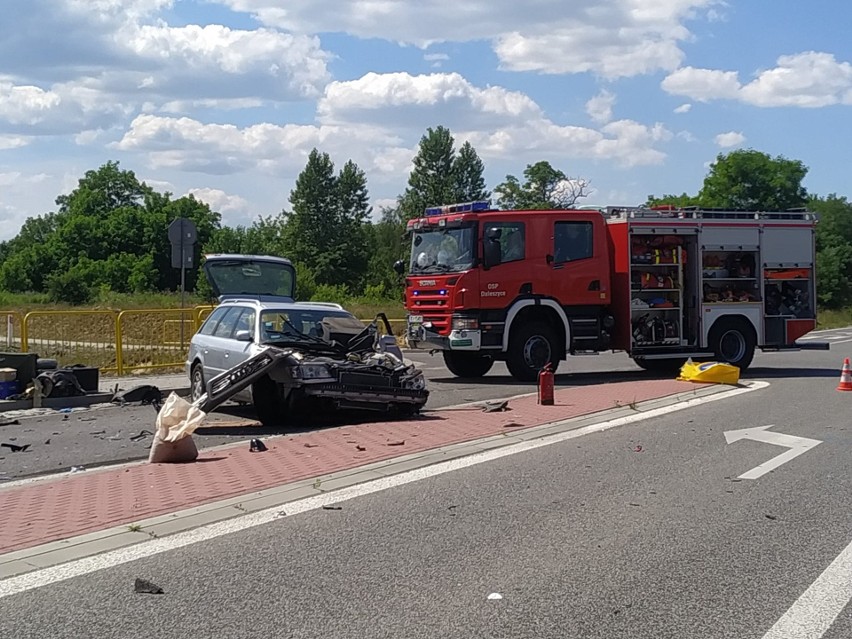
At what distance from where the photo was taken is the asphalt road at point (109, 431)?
986 cm

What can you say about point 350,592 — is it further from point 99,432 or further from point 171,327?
point 171,327

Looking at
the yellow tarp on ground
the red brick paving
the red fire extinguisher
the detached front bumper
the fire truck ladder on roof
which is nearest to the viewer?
the red brick paving

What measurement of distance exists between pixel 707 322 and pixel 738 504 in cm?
1159

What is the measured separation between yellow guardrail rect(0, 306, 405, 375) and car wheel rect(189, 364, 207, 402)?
13.6 feet

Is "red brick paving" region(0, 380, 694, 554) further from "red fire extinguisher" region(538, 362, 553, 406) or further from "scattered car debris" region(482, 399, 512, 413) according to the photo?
"red fire extinguisher" region(538, 362, 553, 406)

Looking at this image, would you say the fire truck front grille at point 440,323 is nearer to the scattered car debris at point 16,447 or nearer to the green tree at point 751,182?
the scattered car debris at point 16,447

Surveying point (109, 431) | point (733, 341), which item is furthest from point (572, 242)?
point (109, 431)

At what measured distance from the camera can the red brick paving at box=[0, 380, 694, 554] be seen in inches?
280

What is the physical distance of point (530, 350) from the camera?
57.3ft

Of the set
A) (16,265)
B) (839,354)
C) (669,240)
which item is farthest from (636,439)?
(16,265)

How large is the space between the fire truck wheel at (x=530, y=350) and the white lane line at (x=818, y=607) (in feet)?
36.9

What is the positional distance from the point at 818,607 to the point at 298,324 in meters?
8.28

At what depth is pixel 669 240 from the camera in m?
18.7

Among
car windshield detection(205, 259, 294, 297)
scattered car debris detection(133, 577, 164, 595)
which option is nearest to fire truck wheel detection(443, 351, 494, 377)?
car windshield detection(205, 259, 294, 297)
